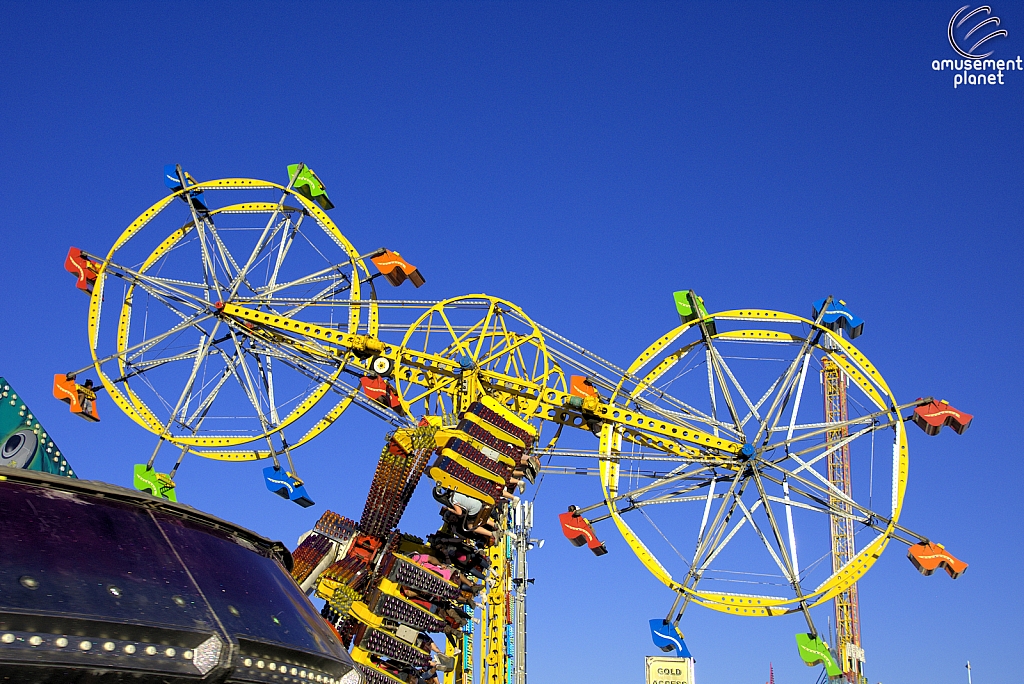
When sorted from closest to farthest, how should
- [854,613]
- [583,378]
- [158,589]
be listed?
[158,589]
[583,378]
[854,613]

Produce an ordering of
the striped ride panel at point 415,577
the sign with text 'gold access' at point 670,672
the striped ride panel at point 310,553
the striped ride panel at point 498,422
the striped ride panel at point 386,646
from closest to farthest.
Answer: the striped ride panel at point 386,646
the striped ride panel at point 415,577
the striped ride panel at point 498,422
the striped ride panel at point 310,553
the sign with text 'gold access' at point 670,672

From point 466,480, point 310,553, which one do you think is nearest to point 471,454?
point 466,480

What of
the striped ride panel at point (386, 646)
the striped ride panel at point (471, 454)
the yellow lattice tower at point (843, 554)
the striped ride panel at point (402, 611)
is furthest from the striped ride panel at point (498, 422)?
the yellow lattice tower at point (843, 554)

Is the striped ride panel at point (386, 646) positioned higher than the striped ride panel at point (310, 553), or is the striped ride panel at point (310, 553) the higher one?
the striped ride panel at point (310, 553)

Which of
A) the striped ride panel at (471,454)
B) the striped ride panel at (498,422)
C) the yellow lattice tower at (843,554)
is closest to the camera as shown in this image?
the striped ride panel at (471,454)

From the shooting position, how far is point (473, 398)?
25.1 metres

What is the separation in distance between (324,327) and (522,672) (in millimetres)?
30506

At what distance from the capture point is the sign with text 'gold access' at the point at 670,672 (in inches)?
4525

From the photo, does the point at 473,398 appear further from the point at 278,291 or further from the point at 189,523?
the point at 189,523

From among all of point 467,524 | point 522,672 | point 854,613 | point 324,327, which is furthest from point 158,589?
point 854,613

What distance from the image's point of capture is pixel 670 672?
115375 millimetres

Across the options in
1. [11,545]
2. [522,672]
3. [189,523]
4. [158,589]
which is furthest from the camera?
[522,672]

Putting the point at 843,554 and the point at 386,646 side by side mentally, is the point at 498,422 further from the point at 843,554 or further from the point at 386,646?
the point at 843,554

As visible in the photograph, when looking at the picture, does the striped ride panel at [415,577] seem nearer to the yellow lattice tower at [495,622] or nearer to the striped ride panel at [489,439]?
the striped ride panel at [489,439]
